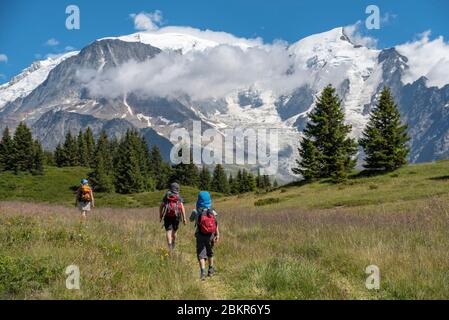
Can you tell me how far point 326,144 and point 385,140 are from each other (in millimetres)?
6867

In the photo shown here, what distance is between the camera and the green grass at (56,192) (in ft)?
A: 204

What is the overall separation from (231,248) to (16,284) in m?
6.00

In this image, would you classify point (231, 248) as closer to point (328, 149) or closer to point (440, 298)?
point (440, 298)

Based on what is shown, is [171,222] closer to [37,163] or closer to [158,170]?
[37,163]

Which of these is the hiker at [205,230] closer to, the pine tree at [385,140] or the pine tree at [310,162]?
the pine tree at [385,140]

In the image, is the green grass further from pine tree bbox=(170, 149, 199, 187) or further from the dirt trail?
the dirt trail

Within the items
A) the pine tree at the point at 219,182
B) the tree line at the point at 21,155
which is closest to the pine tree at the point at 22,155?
the tree line at the point at 21,155

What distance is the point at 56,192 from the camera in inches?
2704

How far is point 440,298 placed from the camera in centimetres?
666

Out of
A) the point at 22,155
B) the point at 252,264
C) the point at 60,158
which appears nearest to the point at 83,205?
the point at 252,264

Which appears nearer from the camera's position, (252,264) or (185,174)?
(252,264)

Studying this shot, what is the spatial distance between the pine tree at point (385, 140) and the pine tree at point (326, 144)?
2.73 m
